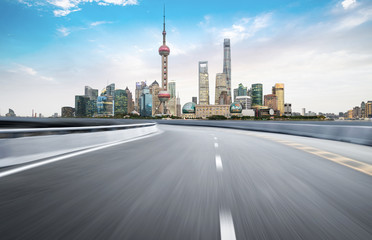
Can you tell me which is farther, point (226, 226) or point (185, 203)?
point (185, 203)

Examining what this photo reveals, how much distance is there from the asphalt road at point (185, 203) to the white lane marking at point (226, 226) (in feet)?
0.03

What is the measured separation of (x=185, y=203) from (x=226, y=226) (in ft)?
2.93

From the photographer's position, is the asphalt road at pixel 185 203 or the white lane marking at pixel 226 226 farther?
the asphalt road at pixel 185 203

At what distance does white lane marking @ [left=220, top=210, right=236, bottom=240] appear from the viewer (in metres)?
2.74

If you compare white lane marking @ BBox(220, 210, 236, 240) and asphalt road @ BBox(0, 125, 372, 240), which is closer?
white lane marking @ BBox(220, 210, 236, 240)

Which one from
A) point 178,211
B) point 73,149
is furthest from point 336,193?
point 73,149

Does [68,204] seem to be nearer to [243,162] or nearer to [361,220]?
[361,220]

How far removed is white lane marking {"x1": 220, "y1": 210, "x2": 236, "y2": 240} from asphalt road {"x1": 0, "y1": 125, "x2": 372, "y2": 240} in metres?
0.01

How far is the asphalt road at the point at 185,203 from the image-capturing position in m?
2.86

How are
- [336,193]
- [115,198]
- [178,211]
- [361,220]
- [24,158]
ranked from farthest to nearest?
1. [24,158]
2. [336,193]
3. [115,198]
4. [178,211]
5. [361,220]

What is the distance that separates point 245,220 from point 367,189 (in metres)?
2.75

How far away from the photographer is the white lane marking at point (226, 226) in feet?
8.99

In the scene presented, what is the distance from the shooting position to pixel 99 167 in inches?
256

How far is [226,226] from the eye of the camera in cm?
298
